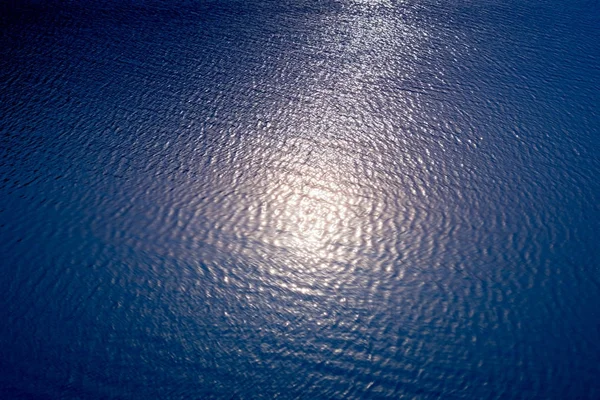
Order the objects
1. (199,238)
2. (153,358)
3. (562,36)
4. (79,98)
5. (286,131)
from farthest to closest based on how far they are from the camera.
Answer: (562,36) < (79,98) < (286,131) < (199,238) < (153,358)

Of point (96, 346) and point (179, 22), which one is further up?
point (179, 22)

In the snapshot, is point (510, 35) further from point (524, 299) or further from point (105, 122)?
point (105, 122)

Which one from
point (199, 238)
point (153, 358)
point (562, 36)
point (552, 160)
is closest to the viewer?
point (153, 358)

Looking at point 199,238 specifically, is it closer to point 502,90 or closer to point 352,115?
point 352,115

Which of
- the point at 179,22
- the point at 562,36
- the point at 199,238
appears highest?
the point at 179,22

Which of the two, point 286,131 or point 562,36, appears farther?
point 562,36

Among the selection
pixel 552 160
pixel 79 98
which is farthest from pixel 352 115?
pixel 79 98

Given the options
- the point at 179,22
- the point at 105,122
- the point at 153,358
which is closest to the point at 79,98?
the point at 105,122
